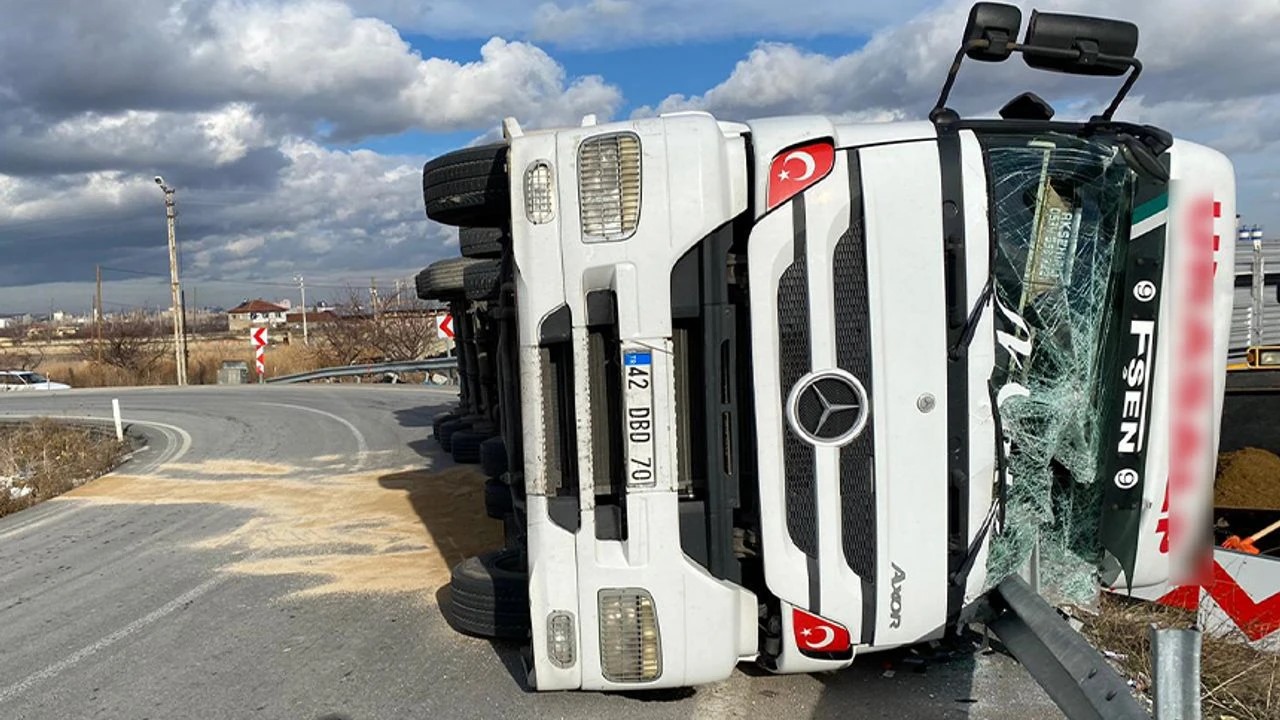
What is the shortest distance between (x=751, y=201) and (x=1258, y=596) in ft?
10.5

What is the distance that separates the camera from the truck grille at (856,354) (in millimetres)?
3443

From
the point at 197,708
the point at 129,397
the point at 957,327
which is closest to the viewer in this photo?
the point at 957,327

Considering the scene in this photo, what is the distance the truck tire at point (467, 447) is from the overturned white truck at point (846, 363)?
22.2 ft

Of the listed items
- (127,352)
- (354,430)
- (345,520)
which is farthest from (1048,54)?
(127,352)

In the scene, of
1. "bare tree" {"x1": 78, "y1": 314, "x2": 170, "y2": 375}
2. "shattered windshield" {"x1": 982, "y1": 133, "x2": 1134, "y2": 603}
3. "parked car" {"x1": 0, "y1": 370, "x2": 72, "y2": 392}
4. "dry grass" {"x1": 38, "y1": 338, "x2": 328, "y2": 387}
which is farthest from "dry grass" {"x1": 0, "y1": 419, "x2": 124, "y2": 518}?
"bare tree" {"x1": 78, "y1": 314, "x2": 170, "y2": 375}

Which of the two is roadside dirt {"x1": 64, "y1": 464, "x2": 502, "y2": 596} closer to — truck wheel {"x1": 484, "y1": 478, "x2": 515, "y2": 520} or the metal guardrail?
truck wheel {"x1": 484, "y1": 478, "x2": 515, "y2": 520}

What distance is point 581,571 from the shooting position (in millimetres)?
3619

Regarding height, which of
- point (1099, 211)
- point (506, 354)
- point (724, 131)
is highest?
point (724, 131)

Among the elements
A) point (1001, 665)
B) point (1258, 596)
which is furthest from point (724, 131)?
A: point (1258, 596)

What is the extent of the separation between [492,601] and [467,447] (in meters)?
5.83

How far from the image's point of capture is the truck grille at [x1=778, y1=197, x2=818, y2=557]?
347 cm

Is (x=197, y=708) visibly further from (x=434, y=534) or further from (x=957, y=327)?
(x=957, y=327)

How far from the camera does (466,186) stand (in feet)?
14.1

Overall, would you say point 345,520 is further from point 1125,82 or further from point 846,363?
point 1125,82
